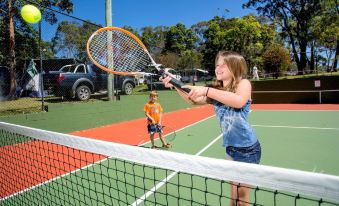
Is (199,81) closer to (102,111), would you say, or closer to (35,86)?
(102,111)

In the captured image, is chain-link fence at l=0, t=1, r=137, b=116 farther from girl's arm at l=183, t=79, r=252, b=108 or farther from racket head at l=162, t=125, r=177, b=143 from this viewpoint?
girl's arm at l=183, t=79, r=252, b=108

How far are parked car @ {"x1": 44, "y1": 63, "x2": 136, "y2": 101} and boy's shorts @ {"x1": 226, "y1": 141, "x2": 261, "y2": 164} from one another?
1122cm

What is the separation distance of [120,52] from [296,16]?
108 feet

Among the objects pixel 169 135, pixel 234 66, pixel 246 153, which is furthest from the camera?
pixel 169 135

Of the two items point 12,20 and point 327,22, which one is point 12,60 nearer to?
point 12,20

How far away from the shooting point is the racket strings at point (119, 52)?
503cm

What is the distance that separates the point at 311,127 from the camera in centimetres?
1080

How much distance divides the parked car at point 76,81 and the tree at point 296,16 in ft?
76.2

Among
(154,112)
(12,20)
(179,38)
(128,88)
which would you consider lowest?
(154,112)

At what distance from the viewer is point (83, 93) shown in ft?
46.7

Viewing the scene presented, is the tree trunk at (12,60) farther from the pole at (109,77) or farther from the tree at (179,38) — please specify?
the tree at (179,38)

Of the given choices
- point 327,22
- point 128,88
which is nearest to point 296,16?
point 327,22

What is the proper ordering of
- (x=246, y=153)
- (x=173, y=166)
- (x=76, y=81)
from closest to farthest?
(x=173, y=166), (x=246, y=153), (x=76, y=81)

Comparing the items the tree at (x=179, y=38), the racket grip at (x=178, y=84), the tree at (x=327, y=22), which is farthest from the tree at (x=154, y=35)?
the racket grip at (x=178, y=84)
